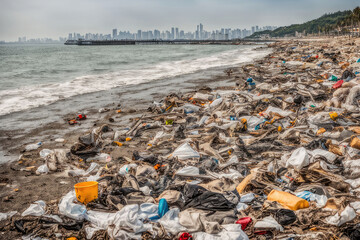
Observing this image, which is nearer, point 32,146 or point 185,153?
point 185,153

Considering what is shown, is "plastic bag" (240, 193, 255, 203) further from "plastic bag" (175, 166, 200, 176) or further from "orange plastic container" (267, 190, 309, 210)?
"plastic bag" (175, 166, 200, 176)

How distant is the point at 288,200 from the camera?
3836 mm

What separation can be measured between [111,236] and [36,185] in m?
2.62

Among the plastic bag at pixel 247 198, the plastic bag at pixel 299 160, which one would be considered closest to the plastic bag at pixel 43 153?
the plastic bag at pixel 247 198

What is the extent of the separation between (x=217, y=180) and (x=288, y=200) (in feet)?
3.61

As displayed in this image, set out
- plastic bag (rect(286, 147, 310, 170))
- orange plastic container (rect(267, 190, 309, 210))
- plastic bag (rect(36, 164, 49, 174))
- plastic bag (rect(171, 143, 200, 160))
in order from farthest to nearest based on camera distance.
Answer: plastic bag (rect(36, 164, 49, 174))
plastic bag (rect(171, 143, 200, 160))
plastic bag (rect(286, 147, 310, 170))
orange plastic container (rect(267, 190, 309, 210))

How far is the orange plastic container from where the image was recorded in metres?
3.73

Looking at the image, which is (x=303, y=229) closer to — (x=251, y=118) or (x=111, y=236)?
(x=111, y=236)

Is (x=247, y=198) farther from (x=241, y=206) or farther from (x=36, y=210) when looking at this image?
(x=36, y=210)

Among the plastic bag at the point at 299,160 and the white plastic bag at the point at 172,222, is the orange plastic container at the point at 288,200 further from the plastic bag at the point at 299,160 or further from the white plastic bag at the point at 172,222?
the white plastic bag at the point at 172,222

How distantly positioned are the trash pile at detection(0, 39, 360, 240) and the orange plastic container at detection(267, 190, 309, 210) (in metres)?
0.01

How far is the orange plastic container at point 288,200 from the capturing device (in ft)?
12.2

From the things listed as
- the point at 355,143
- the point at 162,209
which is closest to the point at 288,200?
the point at 162,209

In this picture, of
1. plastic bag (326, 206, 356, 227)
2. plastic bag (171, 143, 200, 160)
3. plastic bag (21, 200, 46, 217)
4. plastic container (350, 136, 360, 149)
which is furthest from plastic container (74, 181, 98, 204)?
plastic container (350, 136, 360, 149)
